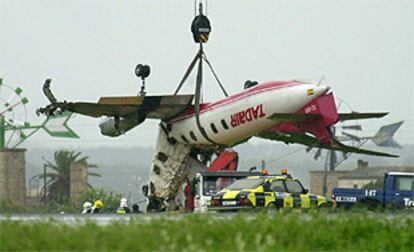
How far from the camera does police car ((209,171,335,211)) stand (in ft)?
96.6

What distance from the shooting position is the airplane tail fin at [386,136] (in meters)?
54.6

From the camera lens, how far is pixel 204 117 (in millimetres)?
35188

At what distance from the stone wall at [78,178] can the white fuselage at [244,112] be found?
35637 millimetres

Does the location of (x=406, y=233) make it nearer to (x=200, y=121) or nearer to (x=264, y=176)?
(x=264, y=176)

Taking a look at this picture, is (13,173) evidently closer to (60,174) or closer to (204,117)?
(60,174)

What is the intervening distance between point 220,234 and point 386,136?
136 feet

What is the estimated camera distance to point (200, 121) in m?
35.4

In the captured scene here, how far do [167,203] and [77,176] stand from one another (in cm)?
3685

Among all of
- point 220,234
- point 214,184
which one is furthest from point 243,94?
point 220,234

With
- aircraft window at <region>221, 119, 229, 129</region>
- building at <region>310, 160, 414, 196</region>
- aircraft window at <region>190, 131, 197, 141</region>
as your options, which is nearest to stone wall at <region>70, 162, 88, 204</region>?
building at <region>310, 160, 414, 196</region>

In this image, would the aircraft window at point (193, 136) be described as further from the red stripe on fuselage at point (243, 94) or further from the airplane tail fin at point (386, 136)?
the airplane tail fin at point (386, 136)

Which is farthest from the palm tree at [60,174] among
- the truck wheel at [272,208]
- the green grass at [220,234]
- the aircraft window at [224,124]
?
the green grass at [220,234]

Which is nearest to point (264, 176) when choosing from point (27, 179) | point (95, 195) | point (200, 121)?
point (200, 121)

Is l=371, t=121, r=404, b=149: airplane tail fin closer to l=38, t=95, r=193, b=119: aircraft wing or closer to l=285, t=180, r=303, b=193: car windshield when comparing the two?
l=38, t=95, r=193, b=119: aircraft wing
